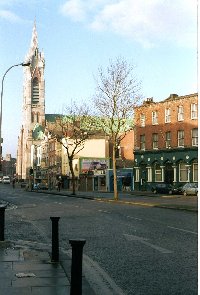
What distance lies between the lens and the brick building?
57125 millimetres

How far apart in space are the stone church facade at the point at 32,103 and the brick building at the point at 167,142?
279ft

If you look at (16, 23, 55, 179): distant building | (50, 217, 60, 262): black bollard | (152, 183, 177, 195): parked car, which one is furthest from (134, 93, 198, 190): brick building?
(16, 23, 55, 179): distant building

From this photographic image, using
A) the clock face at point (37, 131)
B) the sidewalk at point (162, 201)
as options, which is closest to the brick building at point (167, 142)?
the sidewalk at point (162, 201)

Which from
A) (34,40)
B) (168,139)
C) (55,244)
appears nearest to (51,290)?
(55,244)

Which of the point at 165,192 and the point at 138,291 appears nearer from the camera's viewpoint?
the point at 138,291

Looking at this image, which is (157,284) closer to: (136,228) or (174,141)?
(136,228)

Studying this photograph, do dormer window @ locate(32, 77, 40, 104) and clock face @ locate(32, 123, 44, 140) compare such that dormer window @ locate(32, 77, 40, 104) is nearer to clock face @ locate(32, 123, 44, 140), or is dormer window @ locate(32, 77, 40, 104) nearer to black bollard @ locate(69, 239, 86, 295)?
clock face @ locate(32, 123, 44, 140)

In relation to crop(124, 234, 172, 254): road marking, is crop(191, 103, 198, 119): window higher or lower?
higher

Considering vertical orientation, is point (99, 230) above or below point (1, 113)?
below

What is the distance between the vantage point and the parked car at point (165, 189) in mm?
55625

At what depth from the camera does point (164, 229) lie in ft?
52.0

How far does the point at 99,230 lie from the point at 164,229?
2267 millimetres

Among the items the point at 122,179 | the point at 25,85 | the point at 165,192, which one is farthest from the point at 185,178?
the point at 25,85

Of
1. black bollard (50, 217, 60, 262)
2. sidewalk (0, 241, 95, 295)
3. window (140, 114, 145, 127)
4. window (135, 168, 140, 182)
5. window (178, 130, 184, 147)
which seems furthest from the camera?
window (135, 168, 140, 182)
